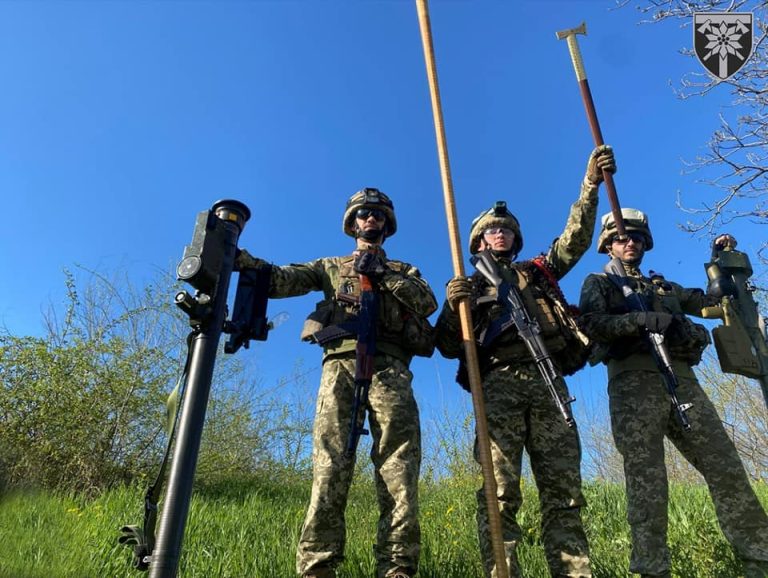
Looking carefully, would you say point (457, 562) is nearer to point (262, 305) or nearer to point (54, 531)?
point (262, 305)

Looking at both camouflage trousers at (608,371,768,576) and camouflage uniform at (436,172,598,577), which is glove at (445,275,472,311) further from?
camouflage trousers at (608,371,768,576)

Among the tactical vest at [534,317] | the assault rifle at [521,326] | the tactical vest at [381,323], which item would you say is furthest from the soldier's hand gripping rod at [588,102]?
the tactical vest at [381,323]

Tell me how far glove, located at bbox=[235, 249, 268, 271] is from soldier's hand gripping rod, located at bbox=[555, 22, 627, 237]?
256cm

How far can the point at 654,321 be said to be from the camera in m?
3.60

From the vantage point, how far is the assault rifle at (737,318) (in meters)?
3.70

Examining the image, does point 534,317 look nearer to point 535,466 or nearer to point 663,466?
point 535,466

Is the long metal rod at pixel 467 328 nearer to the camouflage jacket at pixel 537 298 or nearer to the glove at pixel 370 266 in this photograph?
the camouflage jacket at pixel 537 298

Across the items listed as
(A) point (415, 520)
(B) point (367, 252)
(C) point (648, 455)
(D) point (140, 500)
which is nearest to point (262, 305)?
(B) point (367, 252)

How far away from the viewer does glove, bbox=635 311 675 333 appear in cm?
359

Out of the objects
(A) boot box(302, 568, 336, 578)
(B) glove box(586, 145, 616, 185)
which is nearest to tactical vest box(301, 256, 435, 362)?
(A) boot box(302, 568, 336, 578)

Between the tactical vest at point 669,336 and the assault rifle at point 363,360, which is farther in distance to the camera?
the tactical vest at point 669,336

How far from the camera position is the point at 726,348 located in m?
3.79

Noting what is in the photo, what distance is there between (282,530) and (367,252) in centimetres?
287

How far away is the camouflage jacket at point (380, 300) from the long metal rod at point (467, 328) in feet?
0.92
